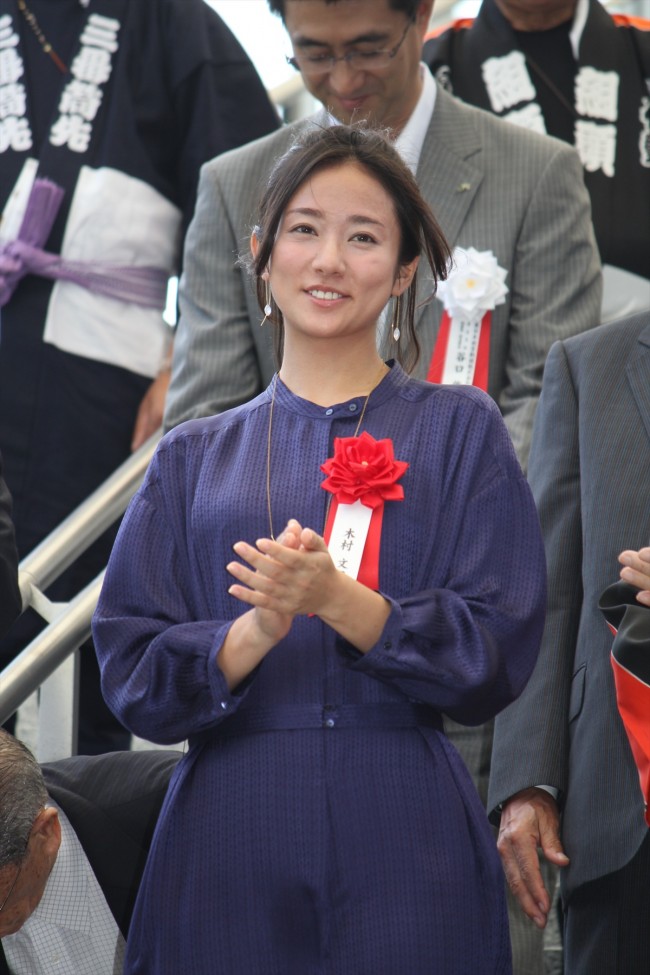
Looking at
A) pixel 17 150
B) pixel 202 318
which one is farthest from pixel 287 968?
pixel 17 150

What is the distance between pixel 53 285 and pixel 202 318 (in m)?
0.49

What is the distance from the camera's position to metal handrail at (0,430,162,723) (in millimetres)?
Result: 2297

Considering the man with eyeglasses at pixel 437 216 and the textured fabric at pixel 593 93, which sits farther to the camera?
the textured fabric at pixel 593 93

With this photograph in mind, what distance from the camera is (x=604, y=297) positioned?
2.94 m

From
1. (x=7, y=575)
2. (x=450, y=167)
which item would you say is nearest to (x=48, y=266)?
(x=450, y=167)

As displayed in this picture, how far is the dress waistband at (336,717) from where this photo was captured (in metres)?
1.63

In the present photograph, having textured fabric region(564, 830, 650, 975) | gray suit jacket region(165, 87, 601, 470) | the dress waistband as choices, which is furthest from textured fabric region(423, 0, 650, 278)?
the dress waistband

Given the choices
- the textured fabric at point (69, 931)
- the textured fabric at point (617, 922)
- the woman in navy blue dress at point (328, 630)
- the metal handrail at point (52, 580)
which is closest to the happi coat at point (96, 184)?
the metal handrail at point (52, 580)

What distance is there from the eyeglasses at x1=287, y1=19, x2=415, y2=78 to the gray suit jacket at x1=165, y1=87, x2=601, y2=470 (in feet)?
0.38

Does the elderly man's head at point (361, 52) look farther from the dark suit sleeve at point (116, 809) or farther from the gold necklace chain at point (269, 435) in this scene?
the dark suit sleeve at point (116, 809)

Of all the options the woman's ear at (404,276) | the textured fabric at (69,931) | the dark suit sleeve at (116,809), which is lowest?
the textured fabric at (69,931)

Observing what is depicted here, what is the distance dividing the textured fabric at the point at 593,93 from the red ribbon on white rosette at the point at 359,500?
1459 mm

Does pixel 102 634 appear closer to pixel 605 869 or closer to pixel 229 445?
pixel 229 445

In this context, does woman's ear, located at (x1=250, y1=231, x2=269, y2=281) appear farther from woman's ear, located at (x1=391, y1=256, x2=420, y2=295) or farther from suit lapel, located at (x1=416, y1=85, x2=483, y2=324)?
suit lapel, located at (x1=416, y1=85, x2=483, y2=324)
